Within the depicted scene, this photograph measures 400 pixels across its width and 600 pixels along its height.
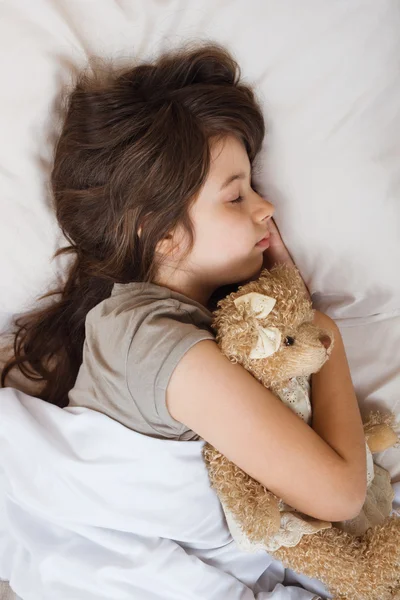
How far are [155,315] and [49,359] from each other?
387 mm

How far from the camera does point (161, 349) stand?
0.90 meters

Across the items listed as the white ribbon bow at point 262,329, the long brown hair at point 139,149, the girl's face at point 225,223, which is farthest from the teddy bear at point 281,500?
the long brown hair at point 139,149

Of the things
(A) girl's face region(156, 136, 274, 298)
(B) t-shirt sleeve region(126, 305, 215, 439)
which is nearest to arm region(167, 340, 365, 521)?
(B) t-shirt sleeve region(126, 305, 215, 439)

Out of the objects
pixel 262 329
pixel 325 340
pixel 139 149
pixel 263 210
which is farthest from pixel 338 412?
pixel 139 149

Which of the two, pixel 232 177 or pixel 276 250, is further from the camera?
pixel 276 250

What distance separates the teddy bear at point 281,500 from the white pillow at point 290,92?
0.23 m

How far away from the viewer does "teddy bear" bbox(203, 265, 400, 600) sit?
0.87m

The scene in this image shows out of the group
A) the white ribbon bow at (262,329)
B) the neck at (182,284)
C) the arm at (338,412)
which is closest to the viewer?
the white ribbon bow at (262,329)

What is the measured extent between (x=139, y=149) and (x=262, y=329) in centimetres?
37

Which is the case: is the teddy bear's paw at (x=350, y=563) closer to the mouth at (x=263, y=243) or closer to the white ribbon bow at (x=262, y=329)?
the white ribbon bow at (x=262, y=329)

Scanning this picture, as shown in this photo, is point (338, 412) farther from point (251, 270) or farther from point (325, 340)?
point (251, 270)

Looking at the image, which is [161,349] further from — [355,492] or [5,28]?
[5,28]

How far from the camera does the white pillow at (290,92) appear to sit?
1.06 metres

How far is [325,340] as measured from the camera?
0.93 metres
